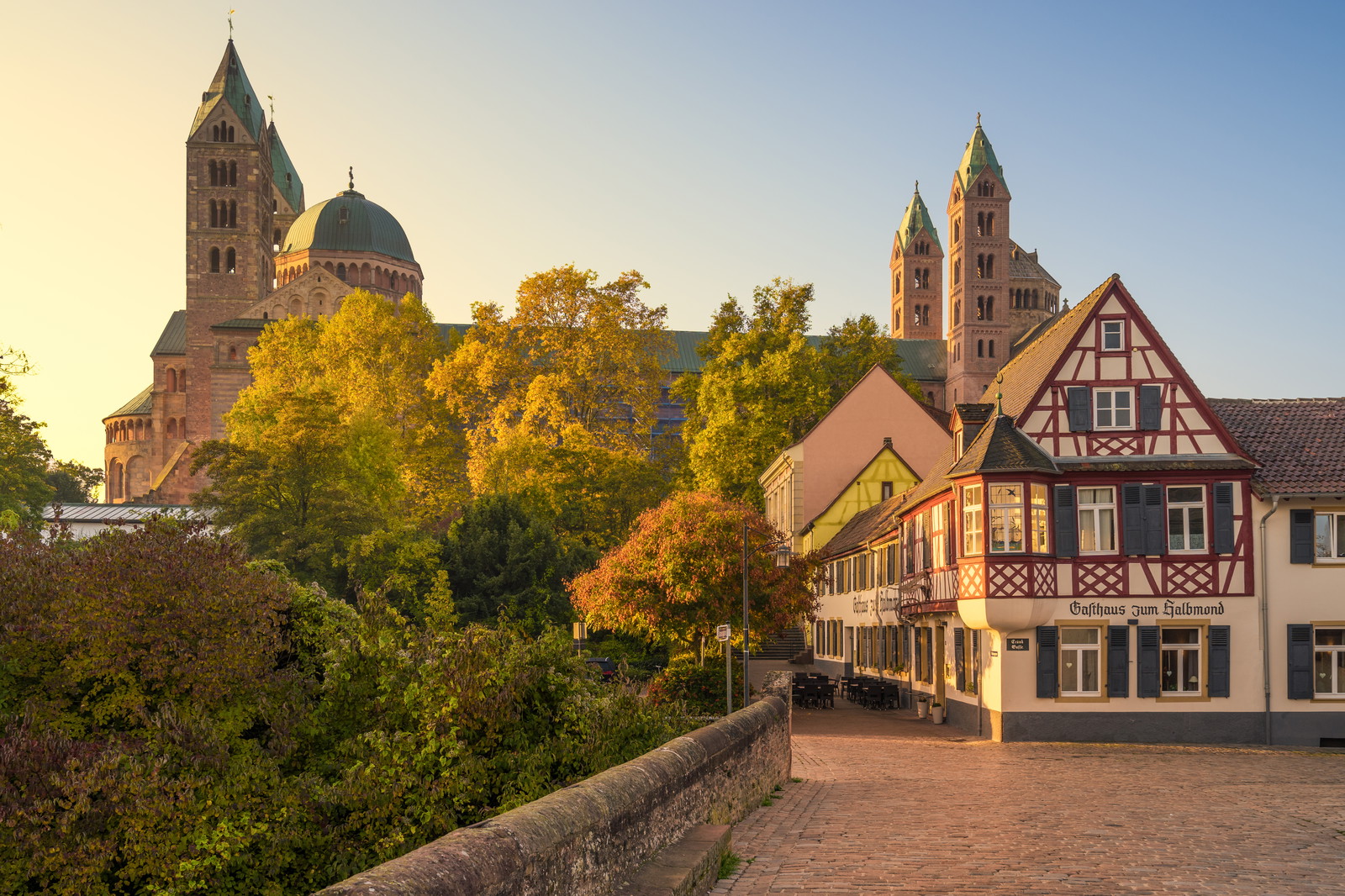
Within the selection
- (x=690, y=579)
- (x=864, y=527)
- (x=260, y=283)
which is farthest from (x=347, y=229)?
(x=690, y=579)


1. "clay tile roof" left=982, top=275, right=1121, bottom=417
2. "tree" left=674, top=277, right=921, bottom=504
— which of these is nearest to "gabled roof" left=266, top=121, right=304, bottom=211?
"tree" left=674, top=277, right=921, bottom=504

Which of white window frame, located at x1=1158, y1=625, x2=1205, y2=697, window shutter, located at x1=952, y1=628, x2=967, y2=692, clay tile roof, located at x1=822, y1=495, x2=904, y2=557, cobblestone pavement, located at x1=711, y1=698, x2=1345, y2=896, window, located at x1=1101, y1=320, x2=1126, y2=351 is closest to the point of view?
cobblestone pavement, located at x1=711, y1=698, x2=1345, y2=896

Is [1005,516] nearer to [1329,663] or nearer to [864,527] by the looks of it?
[1329,663]

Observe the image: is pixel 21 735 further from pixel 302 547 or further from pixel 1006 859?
pixel 302 547

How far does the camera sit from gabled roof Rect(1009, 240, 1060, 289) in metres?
130

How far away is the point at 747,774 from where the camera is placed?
15523mm

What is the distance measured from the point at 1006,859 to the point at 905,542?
79.1 feet

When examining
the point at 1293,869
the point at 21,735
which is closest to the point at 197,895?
the point at 21,735

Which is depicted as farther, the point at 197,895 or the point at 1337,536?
the point at 1337,536

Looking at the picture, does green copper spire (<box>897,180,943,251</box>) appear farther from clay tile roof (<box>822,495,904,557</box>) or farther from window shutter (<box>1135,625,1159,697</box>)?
window shutter (<box>1135,625,1159,697</box>)

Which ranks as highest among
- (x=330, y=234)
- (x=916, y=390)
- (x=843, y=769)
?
(x=330, y=234)

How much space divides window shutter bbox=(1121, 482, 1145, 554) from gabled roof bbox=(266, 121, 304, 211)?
117656 millimetres

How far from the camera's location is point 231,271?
10519 centimetres

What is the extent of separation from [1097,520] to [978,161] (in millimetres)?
90006
